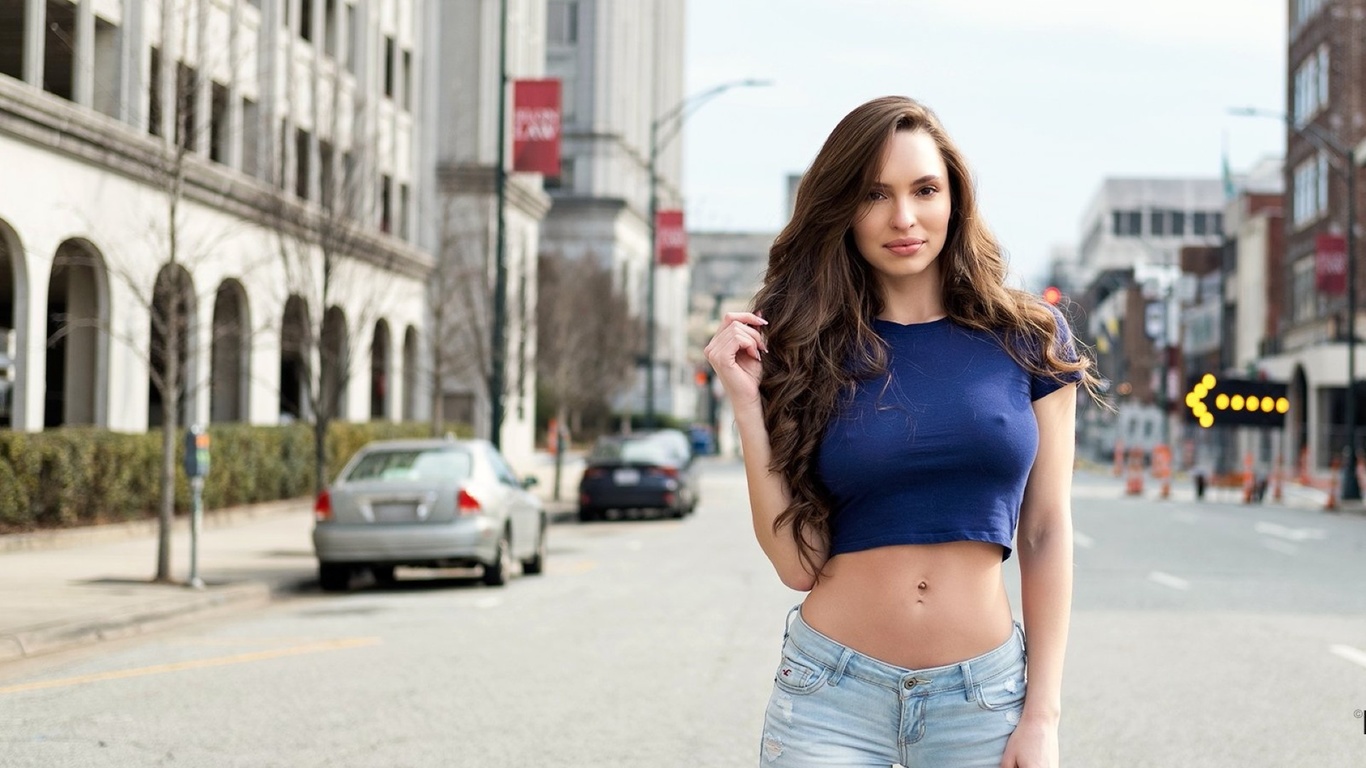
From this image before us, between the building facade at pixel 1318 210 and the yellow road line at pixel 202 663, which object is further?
the building facade at pixel 1318 210

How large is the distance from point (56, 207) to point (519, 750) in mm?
17809

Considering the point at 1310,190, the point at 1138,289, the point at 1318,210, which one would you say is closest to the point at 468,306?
the point at 1318,210

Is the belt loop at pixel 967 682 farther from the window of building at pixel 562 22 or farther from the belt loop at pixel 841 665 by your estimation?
the window of building at pixel 562 22

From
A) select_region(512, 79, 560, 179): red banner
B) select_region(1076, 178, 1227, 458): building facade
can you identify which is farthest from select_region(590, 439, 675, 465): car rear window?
select_region(1076, 178, 1227, 458): building facade

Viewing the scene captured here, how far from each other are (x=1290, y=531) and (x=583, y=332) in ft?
107

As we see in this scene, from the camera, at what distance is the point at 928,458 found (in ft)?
10.3

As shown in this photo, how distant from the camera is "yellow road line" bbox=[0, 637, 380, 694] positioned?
9992 mm

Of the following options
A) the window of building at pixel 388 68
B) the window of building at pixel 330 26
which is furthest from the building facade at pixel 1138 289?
the window of building at pixel 330 26

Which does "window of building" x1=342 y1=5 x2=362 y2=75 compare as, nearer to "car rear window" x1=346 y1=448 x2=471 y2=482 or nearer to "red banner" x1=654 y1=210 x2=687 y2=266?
"red banner" x1=654 y1=210 x2=687 y2=266

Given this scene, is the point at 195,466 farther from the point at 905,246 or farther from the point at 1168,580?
the point at 905,246

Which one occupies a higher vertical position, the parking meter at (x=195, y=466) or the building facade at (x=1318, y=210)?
the building facade at (x=1318, y=210)

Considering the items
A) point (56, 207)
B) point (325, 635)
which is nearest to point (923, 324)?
point (325, 635)

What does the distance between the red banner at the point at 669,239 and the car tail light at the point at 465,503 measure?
26.8 meters

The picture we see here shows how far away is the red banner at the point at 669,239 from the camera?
43688mm
